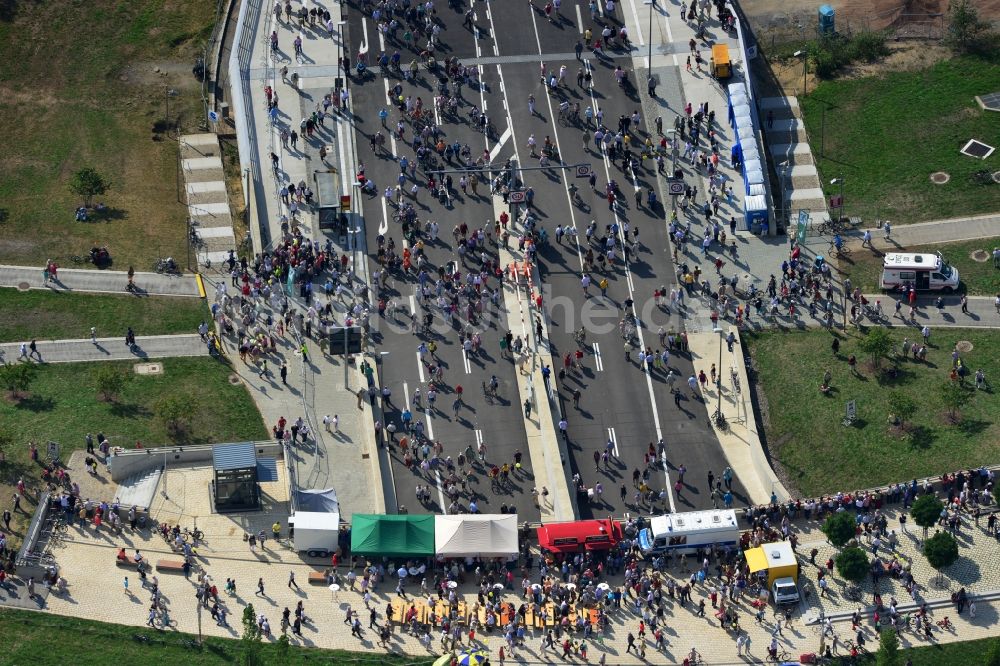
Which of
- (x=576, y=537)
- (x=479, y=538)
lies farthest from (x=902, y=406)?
(x=479, y=538)

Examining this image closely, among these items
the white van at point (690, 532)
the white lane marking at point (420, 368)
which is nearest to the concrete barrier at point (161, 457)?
the white lane marking at point (420, 368)

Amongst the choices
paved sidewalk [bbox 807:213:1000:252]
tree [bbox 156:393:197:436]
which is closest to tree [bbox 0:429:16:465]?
tree [bbox 156:393:197:436]

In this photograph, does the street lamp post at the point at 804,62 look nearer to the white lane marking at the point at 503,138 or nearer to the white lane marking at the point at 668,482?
the white lane marking at the point at 503,138

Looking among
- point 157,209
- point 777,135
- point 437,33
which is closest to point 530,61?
point 437,33

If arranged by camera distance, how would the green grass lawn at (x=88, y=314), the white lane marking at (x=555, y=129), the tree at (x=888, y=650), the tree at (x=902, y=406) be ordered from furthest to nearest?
the white lane marking at (x=555, y=129) < the green grass lawn at (x=88, y=314) < the tree at (x=902, y=406) < the tree at (x=888, y=650)

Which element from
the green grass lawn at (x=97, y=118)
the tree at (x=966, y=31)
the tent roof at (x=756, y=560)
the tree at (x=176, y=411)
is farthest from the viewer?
the tree at (x=966, y=31)
